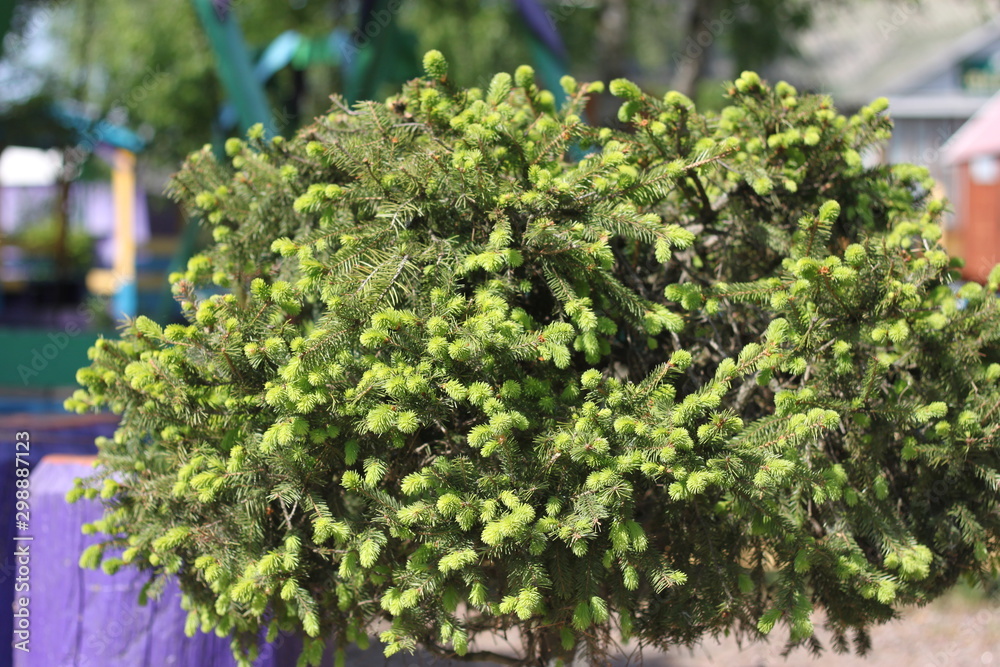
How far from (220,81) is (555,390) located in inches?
444

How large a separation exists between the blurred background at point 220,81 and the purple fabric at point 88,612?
0.77 metres

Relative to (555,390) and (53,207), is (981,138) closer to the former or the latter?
(555,390)

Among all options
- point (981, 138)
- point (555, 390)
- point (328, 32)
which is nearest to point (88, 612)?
point (555, 390)

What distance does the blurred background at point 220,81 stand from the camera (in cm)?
734

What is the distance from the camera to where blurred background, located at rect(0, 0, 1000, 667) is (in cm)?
734

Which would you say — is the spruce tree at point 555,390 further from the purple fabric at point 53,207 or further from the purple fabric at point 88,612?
the purple fabric at point 53,207

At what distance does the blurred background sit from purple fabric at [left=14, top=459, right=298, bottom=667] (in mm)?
772

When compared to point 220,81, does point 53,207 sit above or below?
above

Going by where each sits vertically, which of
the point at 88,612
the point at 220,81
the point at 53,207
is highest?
the point at 53,207

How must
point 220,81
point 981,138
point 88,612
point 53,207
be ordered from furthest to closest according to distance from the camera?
point 53,207
point 220,81
point 981,138
point 88,612

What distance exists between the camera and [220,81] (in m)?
12.2

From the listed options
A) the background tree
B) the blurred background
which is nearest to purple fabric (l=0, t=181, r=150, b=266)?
the blurred background

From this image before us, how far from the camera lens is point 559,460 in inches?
80.4

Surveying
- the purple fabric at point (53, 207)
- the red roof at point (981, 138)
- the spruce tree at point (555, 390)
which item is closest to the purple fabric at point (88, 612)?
the spruce tree at point (555, 390)
